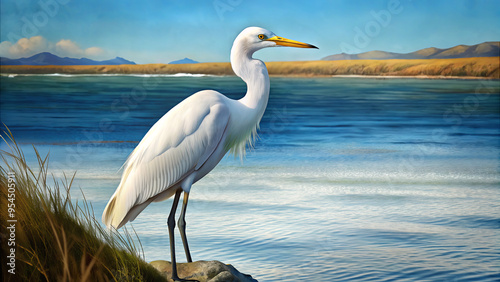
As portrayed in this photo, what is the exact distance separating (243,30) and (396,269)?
6.88ft

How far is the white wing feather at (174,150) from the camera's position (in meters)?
3.21

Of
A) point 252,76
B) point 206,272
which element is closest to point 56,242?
point 206,272

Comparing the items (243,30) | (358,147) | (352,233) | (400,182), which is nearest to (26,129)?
(358,147)

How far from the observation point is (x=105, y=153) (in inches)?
347

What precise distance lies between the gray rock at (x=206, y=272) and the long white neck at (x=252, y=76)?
0.93 m

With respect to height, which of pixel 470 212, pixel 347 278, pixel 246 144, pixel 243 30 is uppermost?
pixel 243 30

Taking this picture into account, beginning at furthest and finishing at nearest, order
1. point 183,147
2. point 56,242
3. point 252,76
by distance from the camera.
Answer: point 252,76 < point 183,147 < point 56,242

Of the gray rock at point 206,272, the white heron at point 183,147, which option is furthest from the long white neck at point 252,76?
the gray rock at point 206,272

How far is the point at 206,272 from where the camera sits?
3053 mm

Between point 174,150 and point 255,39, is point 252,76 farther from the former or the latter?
point 174,150

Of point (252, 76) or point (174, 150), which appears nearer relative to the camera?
point (174, 150)

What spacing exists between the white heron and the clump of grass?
15.4 inches

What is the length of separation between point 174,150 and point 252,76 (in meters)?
0.66

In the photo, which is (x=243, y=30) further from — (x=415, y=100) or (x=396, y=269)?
(x=415, y=100)
